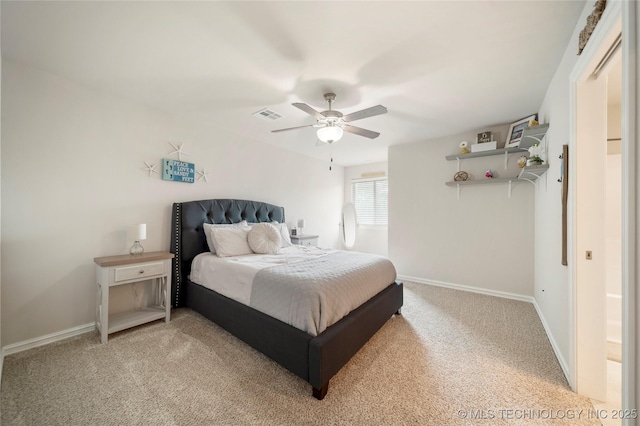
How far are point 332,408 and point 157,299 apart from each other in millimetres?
2438

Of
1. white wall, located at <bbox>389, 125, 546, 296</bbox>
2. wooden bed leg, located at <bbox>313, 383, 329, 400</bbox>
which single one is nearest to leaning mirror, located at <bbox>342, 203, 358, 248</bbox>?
white wall, located at <bbox>389, 125, 546, 296</bbox>

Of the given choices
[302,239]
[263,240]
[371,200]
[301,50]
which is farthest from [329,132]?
[371,200]

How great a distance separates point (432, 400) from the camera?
59.9 inches

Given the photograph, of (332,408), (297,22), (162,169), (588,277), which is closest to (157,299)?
(162,169)

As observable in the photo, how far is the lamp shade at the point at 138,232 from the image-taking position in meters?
2.46

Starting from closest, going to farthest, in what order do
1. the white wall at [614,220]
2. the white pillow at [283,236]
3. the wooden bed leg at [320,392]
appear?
the wooden bed leg at [320,392], the white wall at [614,220], the white pillow at [283,236]

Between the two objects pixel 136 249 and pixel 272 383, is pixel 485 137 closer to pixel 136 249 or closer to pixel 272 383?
pixel 272 383

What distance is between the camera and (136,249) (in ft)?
8.44

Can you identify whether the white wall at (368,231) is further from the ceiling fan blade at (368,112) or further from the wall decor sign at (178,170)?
the wall decor sign at (178,170)

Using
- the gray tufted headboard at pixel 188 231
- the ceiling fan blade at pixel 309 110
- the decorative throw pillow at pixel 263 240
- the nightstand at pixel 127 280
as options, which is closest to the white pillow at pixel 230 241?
the decorative throw pillow at pixel 263 240

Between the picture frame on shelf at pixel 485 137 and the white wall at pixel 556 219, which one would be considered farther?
the picture frame on shelf at pixel 485 137

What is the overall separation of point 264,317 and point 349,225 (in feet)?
13.6

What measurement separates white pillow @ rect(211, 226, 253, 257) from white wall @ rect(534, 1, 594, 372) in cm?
298

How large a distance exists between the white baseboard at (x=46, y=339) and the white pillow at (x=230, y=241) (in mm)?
1370
